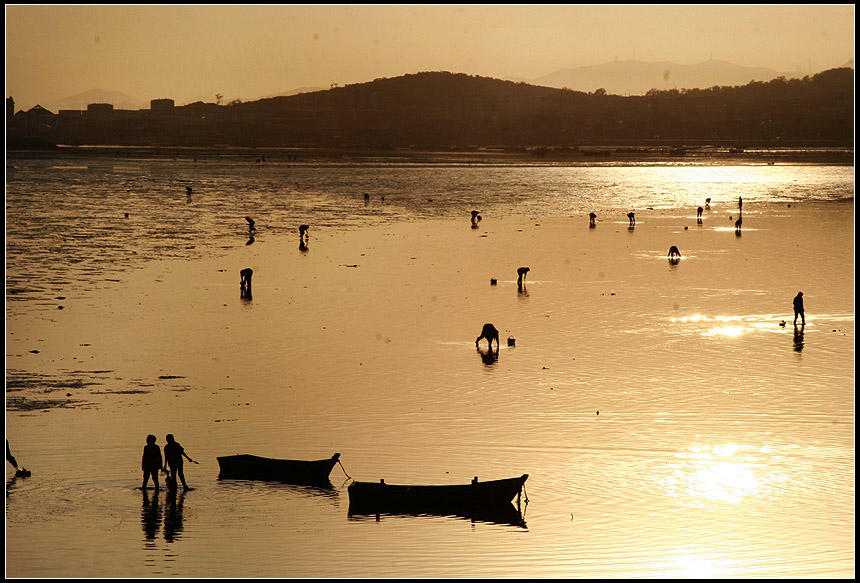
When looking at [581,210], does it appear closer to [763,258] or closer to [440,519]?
[763,258]

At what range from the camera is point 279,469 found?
23.0 m

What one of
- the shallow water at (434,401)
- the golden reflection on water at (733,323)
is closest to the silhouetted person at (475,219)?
the shallow water at (434,401)

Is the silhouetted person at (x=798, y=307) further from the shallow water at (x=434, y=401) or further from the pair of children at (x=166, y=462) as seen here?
the pair of children at (x=166, y=462)

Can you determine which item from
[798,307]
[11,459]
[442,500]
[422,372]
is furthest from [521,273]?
[11,459]

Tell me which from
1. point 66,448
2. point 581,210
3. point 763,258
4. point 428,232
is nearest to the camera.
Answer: point 66,448

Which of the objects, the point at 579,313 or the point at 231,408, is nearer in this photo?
the point at 231,408

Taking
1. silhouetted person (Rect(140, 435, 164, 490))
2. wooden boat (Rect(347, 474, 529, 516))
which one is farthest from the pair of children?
wooden boat (Rect(347, 474, 529, 516))

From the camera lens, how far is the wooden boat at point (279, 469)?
2288 centimetres

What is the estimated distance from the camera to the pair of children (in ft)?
72.7

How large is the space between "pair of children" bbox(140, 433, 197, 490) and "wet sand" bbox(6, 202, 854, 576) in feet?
2.39

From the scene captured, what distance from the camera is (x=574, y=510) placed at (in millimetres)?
21734

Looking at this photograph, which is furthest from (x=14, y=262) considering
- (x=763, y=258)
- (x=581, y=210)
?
(x=581, y=210)

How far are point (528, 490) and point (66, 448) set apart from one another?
10557 mm

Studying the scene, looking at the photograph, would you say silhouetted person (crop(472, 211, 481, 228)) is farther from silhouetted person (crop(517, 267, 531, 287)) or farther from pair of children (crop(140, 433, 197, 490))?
pair of children (crop(140, 433, 197, 490))
